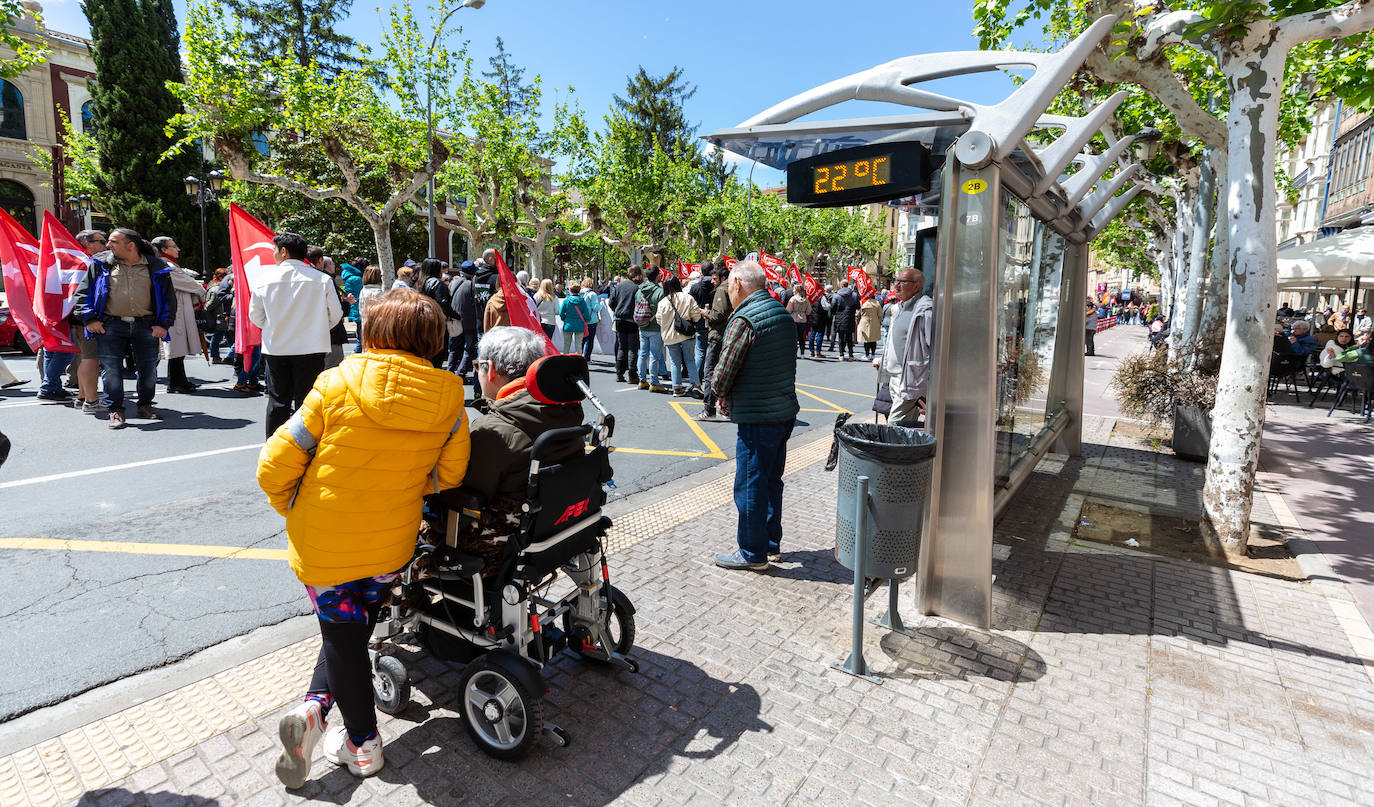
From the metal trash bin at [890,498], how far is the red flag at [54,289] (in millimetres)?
8982

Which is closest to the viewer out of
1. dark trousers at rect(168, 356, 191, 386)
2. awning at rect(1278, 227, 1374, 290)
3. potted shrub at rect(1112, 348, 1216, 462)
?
potted shrub at rect(1112, 348, 1216, 462)

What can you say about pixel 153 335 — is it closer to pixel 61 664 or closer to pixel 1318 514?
pixel 61 664

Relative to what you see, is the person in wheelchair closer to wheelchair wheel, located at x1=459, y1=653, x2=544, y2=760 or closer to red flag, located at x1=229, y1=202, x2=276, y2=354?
wheelchair wheel, located at x1=459, y1=653, x2=544, y2=760

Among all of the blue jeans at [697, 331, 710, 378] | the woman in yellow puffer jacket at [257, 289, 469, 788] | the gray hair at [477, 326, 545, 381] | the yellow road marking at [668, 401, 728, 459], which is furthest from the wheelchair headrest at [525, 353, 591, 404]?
the blue jeans at [697, 331, 710, 378]

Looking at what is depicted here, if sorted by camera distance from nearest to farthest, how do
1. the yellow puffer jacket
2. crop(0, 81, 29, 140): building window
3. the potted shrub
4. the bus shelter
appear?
the yellow puffer jacket → the bus shelter → the potted shrub → crop(0, 81, 29, 140): building window

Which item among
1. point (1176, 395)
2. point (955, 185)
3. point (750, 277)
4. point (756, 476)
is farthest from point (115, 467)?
point (1176, 395)

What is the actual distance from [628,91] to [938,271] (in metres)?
51.2

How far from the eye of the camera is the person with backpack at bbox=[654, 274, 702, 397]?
1021 cm

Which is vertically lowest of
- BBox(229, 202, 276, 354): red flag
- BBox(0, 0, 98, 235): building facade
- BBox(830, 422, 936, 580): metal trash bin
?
BBox(830, 422, 936, 580): metal trash bin

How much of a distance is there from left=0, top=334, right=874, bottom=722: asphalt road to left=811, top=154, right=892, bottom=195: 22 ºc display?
3218mm

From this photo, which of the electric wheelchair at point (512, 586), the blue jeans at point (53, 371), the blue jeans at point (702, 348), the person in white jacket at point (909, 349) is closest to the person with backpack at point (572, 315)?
the blue jeans at point (702, 348)

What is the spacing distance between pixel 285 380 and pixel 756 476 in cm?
419

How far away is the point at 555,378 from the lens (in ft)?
8.97

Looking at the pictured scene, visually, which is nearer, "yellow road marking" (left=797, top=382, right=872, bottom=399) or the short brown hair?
the short brown hair
